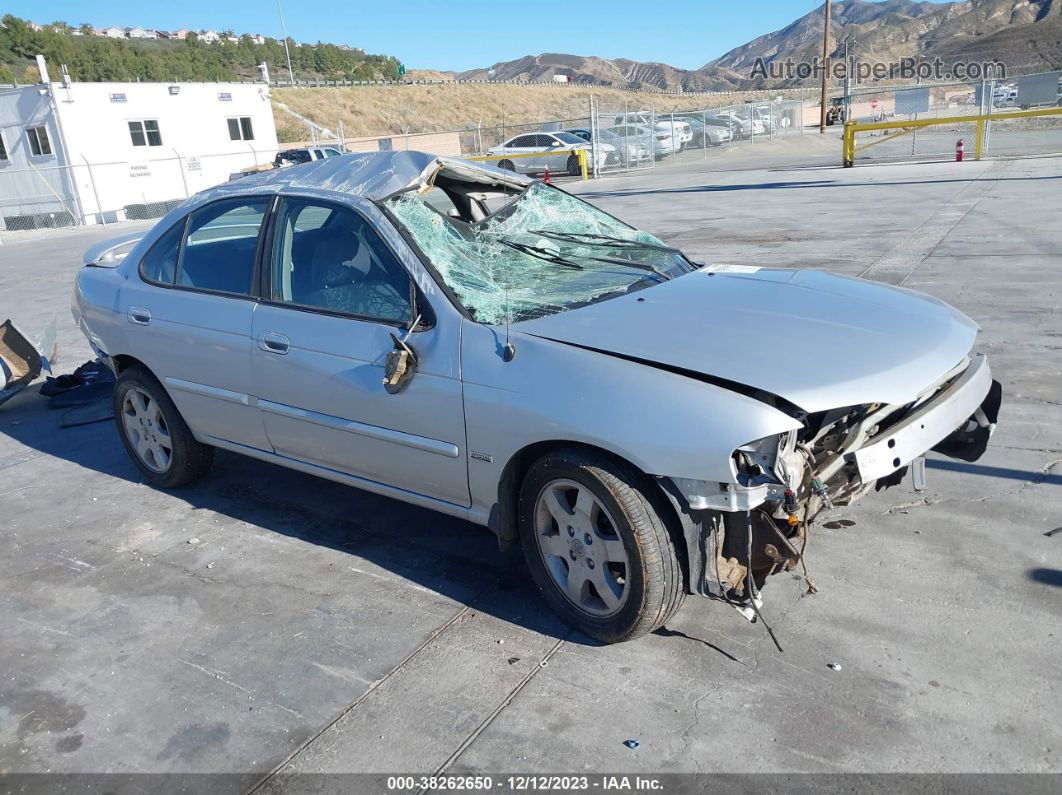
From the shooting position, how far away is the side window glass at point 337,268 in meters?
3.80

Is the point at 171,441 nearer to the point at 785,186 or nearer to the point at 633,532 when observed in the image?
the point at 633,532

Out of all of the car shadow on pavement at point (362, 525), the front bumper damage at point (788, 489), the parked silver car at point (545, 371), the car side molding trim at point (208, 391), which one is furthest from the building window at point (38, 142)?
the front bumper damage at point (788, 489)

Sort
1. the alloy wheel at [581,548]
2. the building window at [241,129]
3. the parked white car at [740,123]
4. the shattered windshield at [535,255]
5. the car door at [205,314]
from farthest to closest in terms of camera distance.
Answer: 1. the parked white car at [740,123]
2. the building window at [241,129]
3. the car door at [205,314]
4. the shattered windshield at [535,255]
5. the alloy wheel at [581,548]

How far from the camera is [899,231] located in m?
12.1

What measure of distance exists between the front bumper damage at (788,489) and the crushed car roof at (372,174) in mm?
2014

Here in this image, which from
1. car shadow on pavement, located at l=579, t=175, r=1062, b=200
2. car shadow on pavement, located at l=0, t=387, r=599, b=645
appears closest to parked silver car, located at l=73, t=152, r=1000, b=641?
car shadow on pavement, located at l=0, t=387, r=599, b=645

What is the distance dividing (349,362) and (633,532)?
4.97ft

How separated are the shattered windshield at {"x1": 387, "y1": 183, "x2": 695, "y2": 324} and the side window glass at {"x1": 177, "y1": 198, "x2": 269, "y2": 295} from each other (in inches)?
36.7

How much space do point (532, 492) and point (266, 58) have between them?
374ft

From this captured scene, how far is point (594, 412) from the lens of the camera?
120 inches

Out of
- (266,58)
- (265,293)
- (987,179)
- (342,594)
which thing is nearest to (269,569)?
(342,594)

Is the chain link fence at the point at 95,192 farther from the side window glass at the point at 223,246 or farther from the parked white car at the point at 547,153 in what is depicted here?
the side window glass at the point at 223,246

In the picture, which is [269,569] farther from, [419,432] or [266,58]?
[266,58]

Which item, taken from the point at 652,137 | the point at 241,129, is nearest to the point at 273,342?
the point at 652,137
